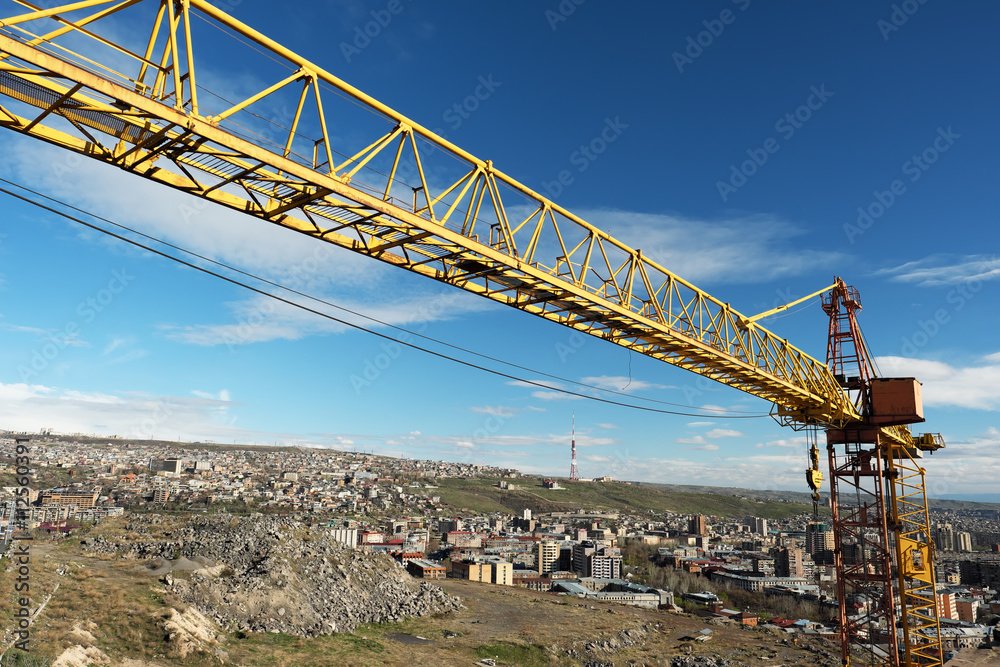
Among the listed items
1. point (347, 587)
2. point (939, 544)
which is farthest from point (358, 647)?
point (939, 544)

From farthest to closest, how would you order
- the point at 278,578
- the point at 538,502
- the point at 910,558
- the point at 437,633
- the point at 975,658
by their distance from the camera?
1. the point at 538,502
2. the point at 975,658
3. the point at 437,633
4. the point at 278,578
5. the point at 910,558

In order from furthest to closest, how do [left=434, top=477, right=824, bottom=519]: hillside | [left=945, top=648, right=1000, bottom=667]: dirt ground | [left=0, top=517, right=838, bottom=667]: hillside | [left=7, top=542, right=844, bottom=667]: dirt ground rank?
[left=434, top=477, right=824, bottom=519]: hillside, [left=945, top=648, right=1000, bottom=667]: dirt ground, [left=0, top=517, right=838, bottom=667]: hillside, [left=7, top=542, right=844, bottom=667]: dirt ground

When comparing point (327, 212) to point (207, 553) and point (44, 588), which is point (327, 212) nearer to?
point (44, 588)

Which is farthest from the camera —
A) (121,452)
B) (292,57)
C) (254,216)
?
(121,452)

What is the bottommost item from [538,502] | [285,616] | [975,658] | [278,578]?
[538,502]

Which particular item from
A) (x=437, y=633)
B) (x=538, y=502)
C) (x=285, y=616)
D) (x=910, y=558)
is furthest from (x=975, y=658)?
(x=538, y=502)

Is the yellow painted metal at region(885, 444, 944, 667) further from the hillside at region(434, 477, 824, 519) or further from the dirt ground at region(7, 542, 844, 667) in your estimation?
the hillside at region(434, 477, 824, 519)

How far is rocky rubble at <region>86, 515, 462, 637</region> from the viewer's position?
26.2m

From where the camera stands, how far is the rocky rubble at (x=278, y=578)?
85.9 ft

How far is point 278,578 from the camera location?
2936 centimetres

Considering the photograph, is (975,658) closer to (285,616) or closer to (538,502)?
(285,616)

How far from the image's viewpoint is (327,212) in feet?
36.3

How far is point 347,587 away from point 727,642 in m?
24.0

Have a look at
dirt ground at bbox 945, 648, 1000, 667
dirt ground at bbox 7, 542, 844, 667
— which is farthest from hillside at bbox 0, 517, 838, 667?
dirt ground at bbox 945, 648, 1000, 667
